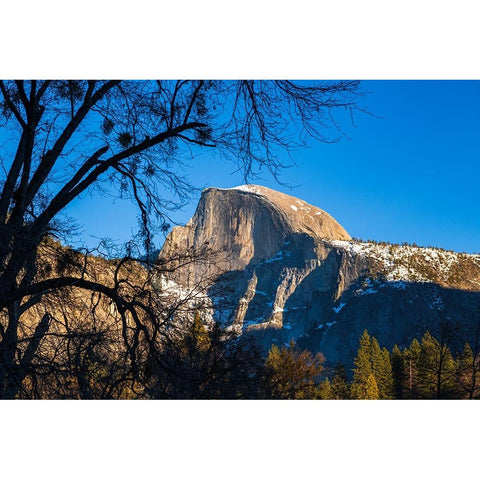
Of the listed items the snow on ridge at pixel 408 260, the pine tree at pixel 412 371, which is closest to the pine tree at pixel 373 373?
the pine tree at pixel 412 371

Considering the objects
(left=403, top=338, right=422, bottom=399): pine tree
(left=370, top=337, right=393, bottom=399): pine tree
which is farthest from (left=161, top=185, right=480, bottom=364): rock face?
(left=403, top=338, right=422, bottom=399): pine tree

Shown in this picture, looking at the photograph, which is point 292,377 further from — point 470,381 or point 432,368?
point 432,368

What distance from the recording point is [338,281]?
63.6 meters

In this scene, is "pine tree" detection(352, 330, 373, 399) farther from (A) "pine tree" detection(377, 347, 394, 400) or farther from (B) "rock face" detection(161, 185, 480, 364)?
(B) "rock face" detection(161, 185, 480, 364)

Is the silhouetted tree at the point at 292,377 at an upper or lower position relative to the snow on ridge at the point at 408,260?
lower

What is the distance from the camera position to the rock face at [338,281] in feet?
135

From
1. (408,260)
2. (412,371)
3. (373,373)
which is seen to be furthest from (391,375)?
(408,260)

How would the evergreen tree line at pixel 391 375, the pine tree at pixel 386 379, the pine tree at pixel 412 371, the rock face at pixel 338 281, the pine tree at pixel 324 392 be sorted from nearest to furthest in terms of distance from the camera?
the pine tree at pixel 324 392 → the evergreen tree line at pixel 391 375 → the pine tree at pixel 412 371 → the pine tree at pixel 386 379 → the rock face at pixel 338 281

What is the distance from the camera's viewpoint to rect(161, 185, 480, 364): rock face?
1617 inches

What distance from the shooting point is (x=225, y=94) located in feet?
9.37

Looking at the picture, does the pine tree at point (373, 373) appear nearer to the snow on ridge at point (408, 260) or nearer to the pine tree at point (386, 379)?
the pine tree at point (386, 379)

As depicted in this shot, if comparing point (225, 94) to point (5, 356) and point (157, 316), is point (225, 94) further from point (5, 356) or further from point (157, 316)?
point (5, 356)

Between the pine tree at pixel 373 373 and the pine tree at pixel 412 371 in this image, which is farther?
the pine tree at pixel 373 373
